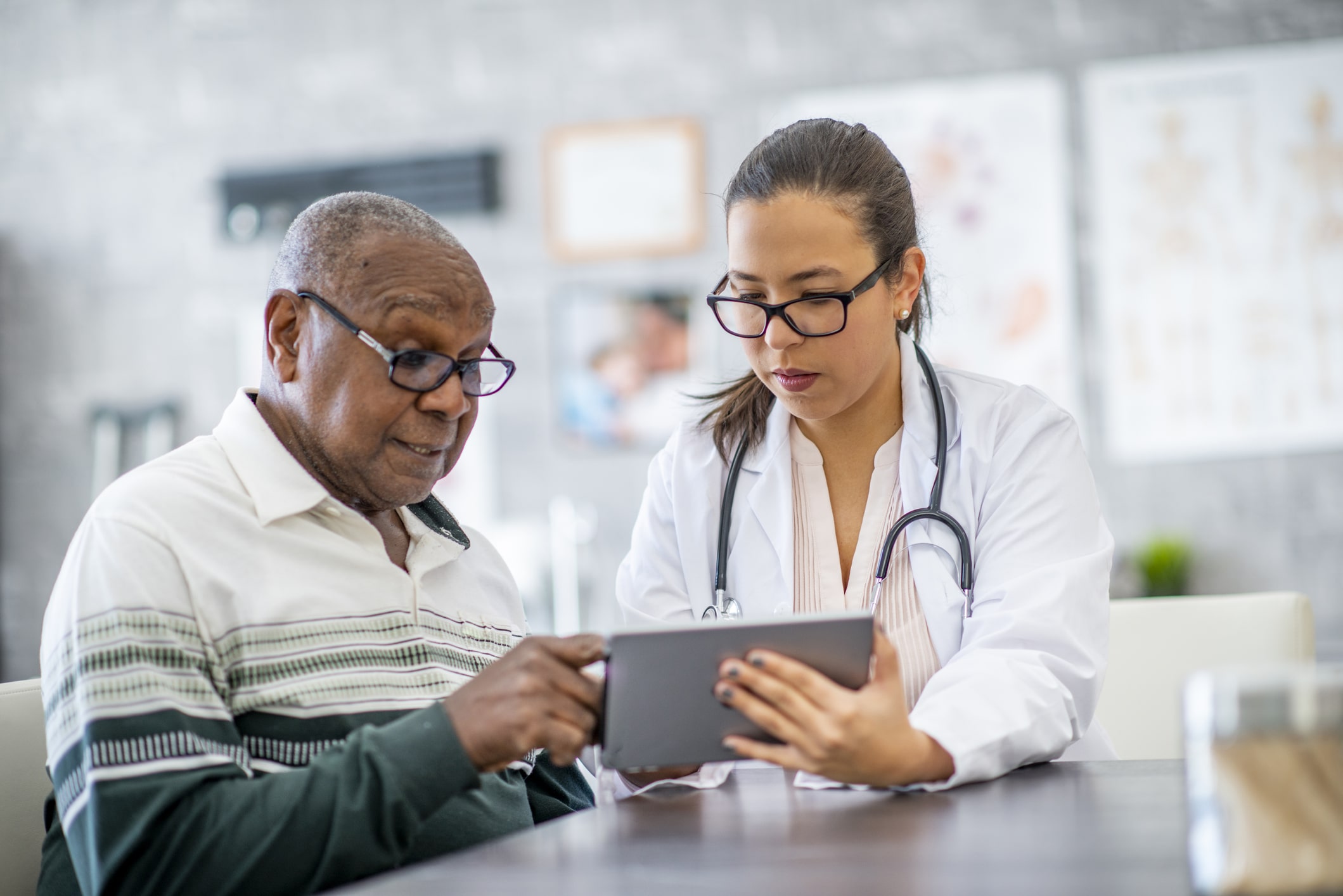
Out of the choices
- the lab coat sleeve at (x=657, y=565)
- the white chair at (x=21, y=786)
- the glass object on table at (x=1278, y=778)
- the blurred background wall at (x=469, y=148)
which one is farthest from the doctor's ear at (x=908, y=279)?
the blurred background wall at (x=469, y=148)

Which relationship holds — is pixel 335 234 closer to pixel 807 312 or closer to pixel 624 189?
pixel 807 312

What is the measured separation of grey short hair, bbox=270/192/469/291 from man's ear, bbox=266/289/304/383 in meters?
0.02

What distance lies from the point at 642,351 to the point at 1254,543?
1.93m

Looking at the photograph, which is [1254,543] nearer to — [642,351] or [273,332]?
[642,351]

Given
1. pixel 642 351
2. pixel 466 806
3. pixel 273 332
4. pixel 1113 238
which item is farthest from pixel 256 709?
Result: pixel 1113 238

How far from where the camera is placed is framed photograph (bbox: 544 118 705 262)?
404 cm

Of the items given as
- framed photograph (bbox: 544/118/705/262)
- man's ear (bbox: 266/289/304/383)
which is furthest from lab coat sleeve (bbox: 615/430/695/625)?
framed photograph (bbox: 544/118/705/262)

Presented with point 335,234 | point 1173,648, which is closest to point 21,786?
point 335,234

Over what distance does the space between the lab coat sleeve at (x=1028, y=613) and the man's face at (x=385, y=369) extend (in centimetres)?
63

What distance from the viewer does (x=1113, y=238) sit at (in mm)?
3803

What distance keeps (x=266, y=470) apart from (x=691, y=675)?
54 cm

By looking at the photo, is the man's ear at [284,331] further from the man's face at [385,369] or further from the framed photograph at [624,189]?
the framed photograph at [624,189]

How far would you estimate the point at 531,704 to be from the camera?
1.17m

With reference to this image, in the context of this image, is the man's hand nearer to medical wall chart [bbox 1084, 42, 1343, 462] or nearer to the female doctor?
the female doctor
